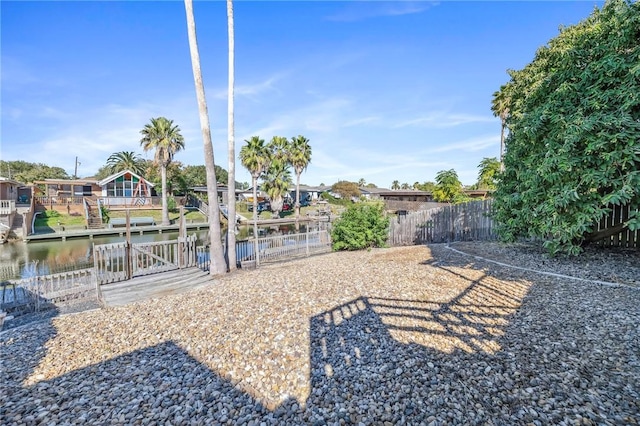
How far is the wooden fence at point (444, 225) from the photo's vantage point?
11.6 meters

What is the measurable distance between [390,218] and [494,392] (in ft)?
34.2

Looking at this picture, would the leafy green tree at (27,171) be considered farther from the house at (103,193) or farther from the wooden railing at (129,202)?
the wooden railing at (129,202)

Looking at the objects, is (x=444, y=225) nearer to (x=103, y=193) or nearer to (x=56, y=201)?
(x=56, y=201)

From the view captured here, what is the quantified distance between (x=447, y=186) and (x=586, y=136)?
26.6m

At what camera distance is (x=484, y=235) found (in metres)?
11.6

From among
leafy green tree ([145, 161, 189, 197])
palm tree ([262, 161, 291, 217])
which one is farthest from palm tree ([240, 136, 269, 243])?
leafy green tree ([145, 161, 189, 197])

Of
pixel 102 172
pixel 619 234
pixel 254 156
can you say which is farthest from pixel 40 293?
pixel 102 172

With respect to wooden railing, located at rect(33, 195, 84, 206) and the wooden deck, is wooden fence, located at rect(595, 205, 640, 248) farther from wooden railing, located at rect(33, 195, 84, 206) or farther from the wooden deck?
wooden railing, located at rect(33, 195, 84, 206)

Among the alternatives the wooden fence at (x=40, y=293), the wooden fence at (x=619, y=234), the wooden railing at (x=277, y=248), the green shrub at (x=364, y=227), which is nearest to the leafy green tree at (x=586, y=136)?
the wooden fence at (x=619, y=234)

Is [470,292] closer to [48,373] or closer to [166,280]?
[48,373]

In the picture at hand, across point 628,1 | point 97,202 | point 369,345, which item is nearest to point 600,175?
point 628,1

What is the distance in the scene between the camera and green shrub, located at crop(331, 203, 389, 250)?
12.0 meters

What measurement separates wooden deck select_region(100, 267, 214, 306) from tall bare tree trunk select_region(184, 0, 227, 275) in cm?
56

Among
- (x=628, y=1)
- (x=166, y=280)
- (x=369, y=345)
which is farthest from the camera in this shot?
(x=166, y=280)
